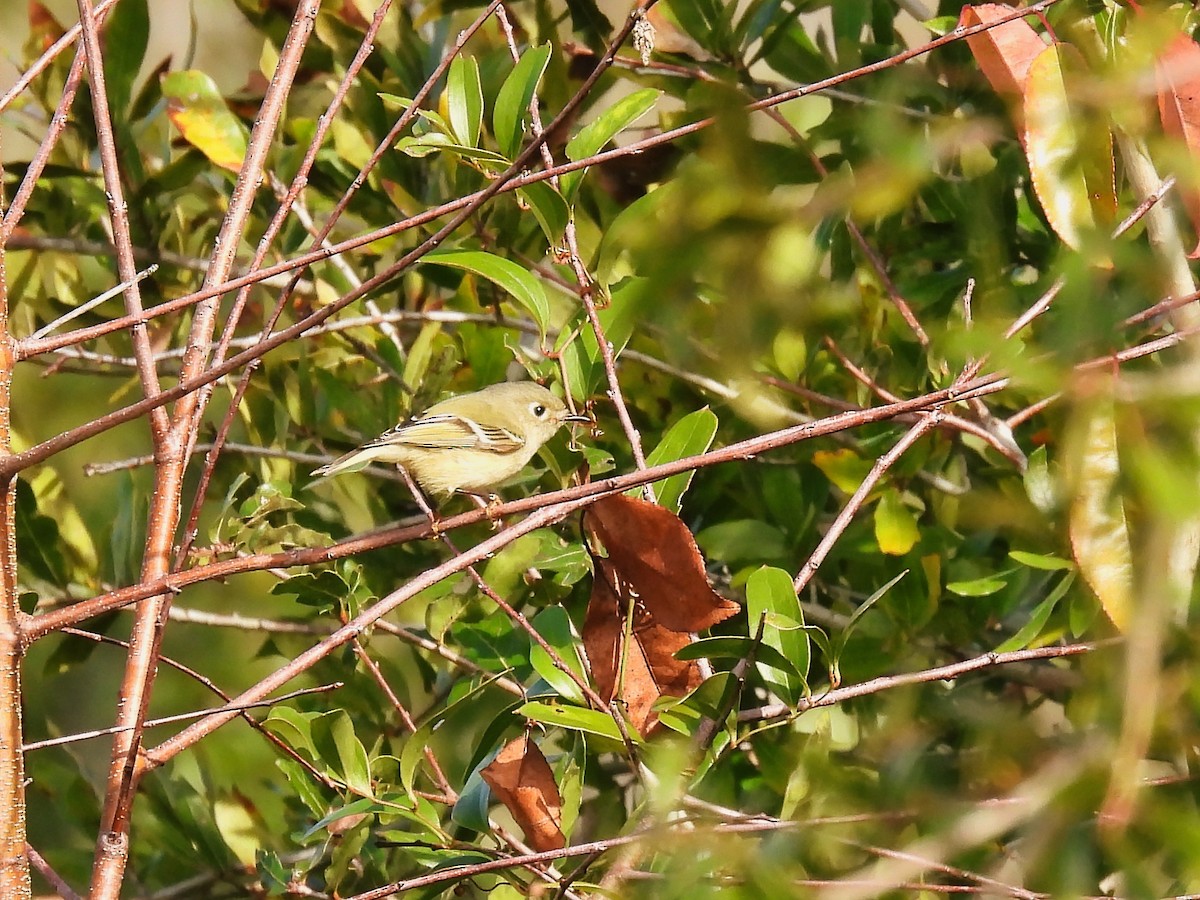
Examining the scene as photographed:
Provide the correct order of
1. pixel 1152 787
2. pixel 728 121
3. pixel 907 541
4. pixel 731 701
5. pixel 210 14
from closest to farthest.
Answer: pixel 728 121 → pixel 1152 787 → pixel 731 701 → pixel 907 541 → pixel 210 14

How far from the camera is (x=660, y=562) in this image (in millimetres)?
1433

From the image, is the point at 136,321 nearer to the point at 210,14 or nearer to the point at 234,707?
the point at 234,707

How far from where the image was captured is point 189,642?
426 cm

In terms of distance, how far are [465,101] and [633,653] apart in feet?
2.43

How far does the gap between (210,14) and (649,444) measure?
11.4 feet

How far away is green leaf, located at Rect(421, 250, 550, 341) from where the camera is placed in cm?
166

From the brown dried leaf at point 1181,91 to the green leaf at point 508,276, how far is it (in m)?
0.92

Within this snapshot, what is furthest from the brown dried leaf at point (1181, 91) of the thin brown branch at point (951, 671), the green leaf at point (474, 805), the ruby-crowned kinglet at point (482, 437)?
the ruby-crowned kinglet at point (482, 437)

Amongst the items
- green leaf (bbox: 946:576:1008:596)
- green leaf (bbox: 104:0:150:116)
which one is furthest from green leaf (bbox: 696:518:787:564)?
green leaf (bbox: 104:0:150:116)

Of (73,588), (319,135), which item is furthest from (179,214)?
(319,135)

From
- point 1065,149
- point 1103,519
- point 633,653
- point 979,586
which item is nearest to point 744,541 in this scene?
point 979,586

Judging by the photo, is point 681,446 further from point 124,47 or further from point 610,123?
point 124,47

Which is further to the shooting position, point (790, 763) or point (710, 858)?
point (790, 763)

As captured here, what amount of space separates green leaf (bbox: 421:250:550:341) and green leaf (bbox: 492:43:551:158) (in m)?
0.15
